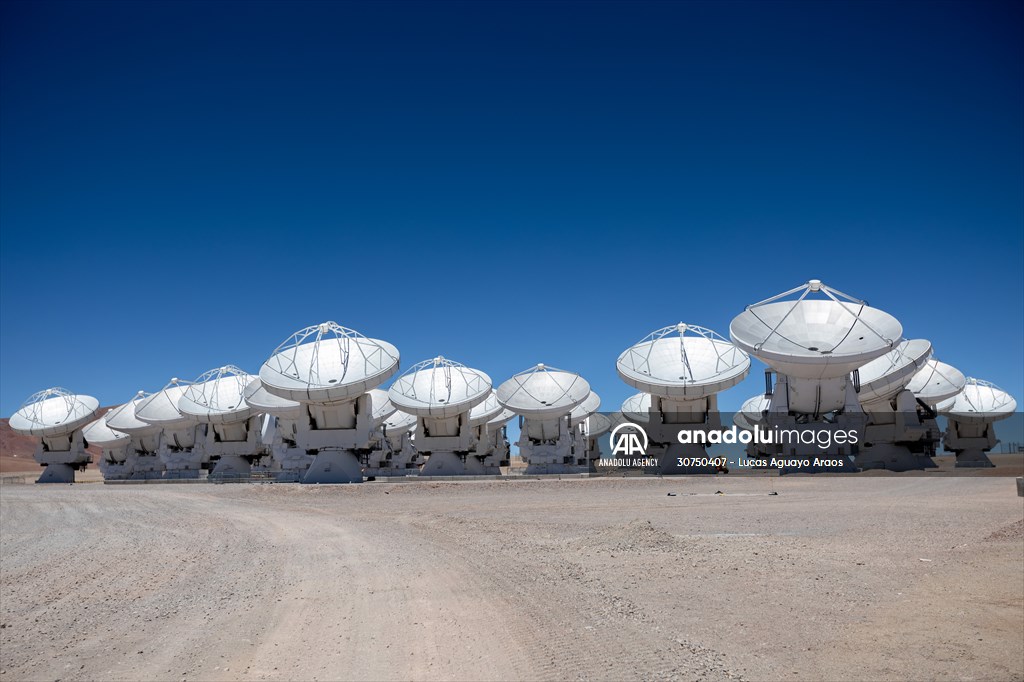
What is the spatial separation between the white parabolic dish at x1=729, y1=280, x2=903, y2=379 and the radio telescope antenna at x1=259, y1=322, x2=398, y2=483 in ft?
63.6

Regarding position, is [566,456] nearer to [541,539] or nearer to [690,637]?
[541,539]

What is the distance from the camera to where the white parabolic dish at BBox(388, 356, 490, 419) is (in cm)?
5084

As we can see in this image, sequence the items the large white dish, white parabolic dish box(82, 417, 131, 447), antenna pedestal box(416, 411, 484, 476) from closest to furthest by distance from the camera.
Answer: antenna pedestal box(416, 411, 484, 476) → the large white dish → white parabolic dish box(82, 417, 131, 447)

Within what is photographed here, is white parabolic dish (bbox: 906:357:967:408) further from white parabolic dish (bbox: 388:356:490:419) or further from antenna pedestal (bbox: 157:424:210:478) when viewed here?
antenna pedestal (bbox: 157:424:210:478)

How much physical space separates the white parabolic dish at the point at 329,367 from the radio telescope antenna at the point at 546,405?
15.4 metres

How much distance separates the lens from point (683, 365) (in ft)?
159

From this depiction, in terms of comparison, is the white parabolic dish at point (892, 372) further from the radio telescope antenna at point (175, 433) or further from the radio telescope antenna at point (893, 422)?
the radio telescope antenna at point (175, 433)

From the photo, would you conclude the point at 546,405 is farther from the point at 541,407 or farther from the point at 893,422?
the point at 893,422

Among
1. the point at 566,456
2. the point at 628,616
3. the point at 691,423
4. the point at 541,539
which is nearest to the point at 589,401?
the point at 566,456

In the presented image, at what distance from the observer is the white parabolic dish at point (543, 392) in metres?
57.8

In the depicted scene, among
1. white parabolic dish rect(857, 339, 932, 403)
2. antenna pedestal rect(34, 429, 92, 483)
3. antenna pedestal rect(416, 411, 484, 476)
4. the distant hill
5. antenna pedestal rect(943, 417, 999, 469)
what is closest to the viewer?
white parabolic dish rect(857, 339, 932, 403)

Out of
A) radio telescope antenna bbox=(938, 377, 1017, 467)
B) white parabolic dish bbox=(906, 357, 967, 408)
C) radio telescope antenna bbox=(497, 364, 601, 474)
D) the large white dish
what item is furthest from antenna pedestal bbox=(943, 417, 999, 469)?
the large white dish

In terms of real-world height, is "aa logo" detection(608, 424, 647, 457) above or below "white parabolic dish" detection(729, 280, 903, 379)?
below

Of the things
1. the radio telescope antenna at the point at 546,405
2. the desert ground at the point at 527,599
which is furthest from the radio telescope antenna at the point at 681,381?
the desert ground at the point at 527,599
